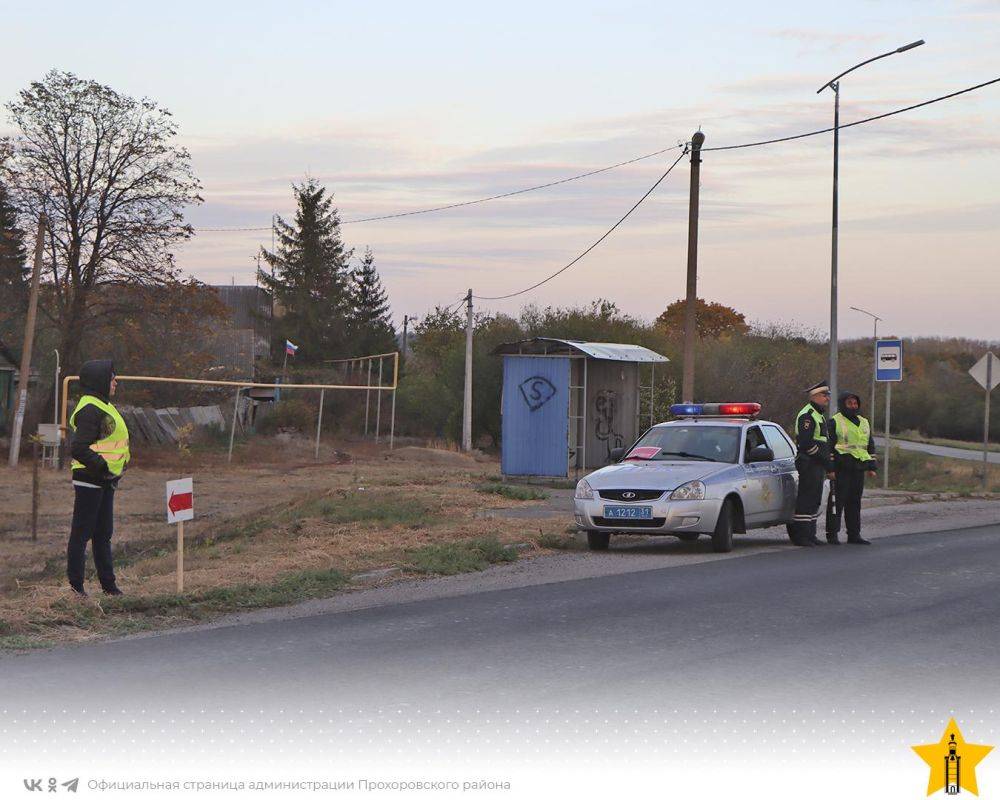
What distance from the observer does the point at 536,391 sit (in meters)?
28.5

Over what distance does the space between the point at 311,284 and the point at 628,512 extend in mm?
69582

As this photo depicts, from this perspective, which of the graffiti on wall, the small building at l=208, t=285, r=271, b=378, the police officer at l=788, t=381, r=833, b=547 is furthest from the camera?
the small building at l=208, t=285, r=271, b=378

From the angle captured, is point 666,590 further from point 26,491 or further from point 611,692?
point 26,491

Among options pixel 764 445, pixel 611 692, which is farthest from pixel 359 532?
pixel 611 692

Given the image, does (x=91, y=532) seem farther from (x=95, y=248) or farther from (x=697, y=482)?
(x=95, y=248)

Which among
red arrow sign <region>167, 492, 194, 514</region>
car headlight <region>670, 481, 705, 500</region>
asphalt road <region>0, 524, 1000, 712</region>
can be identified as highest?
red arrow sign <region>167, 492, 194, 514</region>

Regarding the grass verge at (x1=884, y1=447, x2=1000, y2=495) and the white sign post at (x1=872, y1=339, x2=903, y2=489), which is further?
the grass verge at (x1=884, y1=447, x2=1000, y2=495)

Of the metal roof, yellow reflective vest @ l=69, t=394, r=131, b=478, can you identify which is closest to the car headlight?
yellow reflective vest @ l=69, t=394, r=131, b=478

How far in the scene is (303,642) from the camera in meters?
9.30

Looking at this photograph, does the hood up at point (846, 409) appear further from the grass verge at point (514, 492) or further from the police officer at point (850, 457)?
the grass verge at point (514, 492)

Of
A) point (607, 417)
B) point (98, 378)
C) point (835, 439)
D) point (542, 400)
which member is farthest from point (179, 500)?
point (607, 417)

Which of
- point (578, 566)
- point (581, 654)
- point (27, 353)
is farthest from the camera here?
point (27, 353)

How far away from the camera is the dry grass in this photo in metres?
10.6

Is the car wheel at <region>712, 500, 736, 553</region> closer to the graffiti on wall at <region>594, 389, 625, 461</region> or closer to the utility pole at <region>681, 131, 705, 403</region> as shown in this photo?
the utility pole at <region>681, 131, 705, 403</region>
